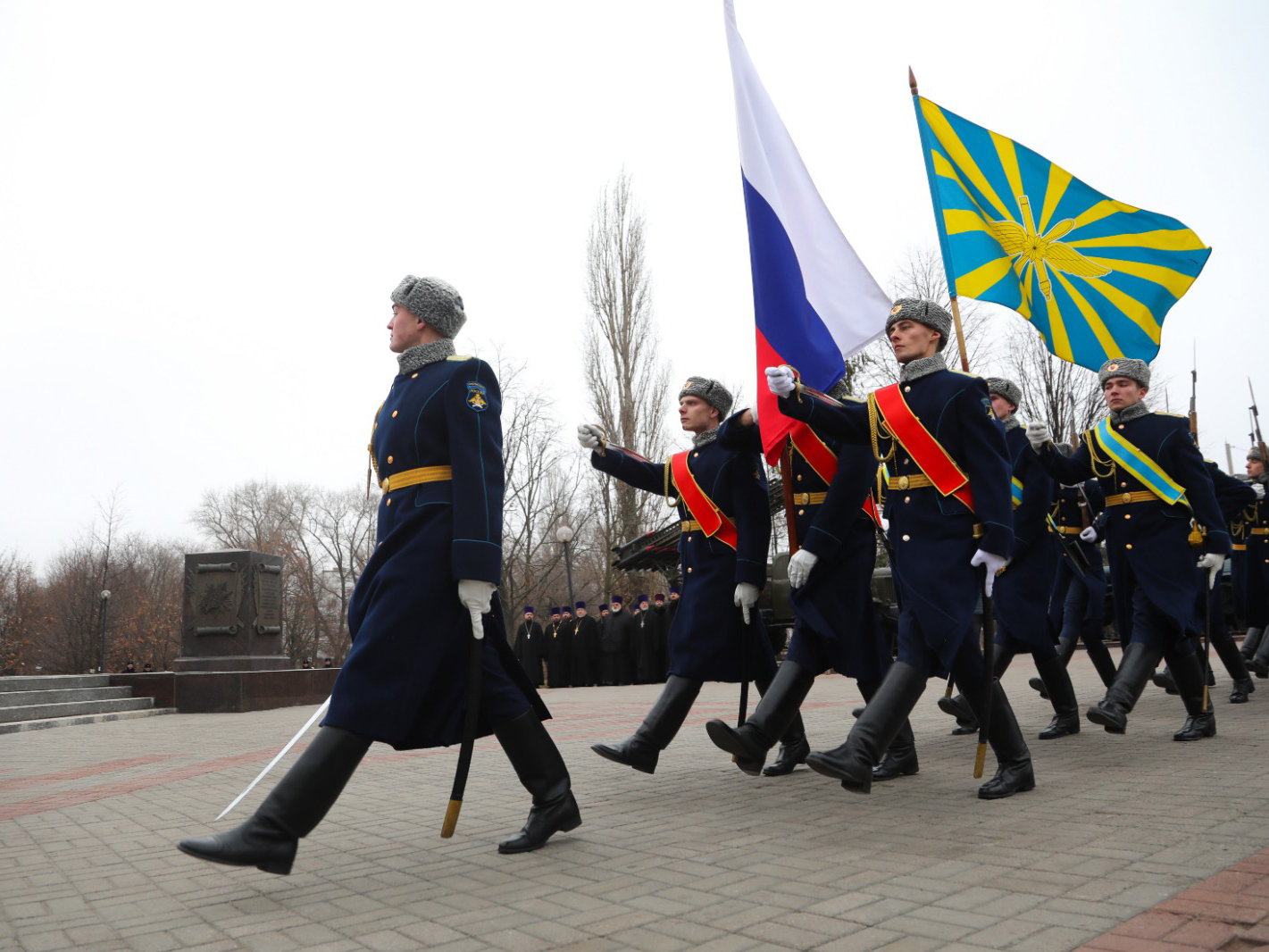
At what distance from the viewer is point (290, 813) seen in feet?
11.4

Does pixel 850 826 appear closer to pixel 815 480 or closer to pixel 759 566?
pixel 759 566

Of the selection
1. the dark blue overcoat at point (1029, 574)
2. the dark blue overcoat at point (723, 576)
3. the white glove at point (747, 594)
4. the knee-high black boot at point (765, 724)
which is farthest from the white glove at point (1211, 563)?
the white glove at point (747, 594)

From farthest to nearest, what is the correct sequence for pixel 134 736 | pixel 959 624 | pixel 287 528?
1. pixel 287 528
2. pixel 134 736
3. pixel 959 624

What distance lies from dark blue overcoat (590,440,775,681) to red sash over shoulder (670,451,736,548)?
0.09ft

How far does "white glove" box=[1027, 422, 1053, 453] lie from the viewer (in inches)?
245

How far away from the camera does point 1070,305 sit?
7.73 meters

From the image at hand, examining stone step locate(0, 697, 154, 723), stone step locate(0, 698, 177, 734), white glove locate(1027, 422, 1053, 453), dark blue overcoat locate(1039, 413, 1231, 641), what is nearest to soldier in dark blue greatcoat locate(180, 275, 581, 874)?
white glove locate(1027, 422, 1053, 453)

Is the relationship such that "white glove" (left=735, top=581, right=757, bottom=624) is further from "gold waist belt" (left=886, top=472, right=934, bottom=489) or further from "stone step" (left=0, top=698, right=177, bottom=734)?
"stone step" (left=0, top=698, right=177, bottom=734)

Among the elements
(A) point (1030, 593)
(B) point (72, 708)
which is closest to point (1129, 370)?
(A) point (1030, 593)

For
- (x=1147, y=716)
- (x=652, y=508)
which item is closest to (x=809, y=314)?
(x=1147, y=716)

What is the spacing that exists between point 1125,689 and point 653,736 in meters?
2.83

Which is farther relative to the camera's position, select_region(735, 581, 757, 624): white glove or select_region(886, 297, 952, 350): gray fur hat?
select_region(735, 581, 757, 624): white glove

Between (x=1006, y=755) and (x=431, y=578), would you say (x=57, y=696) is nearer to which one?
(x=431, y=578)

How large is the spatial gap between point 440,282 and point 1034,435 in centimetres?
375
